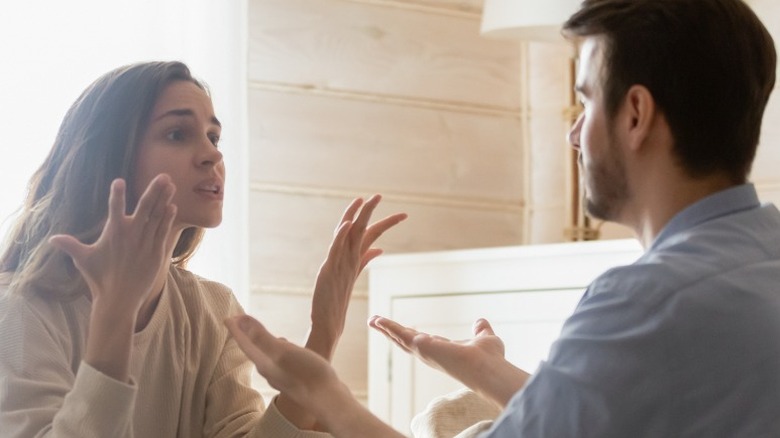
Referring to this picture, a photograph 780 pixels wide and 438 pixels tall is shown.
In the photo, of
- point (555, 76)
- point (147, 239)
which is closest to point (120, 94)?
point (147, 239)

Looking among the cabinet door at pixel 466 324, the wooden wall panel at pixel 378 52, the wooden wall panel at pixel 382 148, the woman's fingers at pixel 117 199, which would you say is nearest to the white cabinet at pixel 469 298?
the cabinet door at pixel 466 324

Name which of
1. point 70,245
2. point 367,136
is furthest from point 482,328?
point 367,136

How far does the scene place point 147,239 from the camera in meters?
1.33

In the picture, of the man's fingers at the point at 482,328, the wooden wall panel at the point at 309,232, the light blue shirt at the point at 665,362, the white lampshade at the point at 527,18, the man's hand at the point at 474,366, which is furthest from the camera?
the wooden wall panel at the point at 309,232

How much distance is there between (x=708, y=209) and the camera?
1.26m

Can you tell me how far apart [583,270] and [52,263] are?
138cm

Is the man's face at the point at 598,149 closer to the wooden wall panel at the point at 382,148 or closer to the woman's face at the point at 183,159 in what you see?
the woman's face at the point at 183,159

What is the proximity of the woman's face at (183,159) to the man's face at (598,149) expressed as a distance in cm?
56

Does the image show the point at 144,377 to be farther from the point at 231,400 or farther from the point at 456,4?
the point at 456,4

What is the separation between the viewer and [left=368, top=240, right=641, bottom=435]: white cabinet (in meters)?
2.67

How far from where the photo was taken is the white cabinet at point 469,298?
8.75ft

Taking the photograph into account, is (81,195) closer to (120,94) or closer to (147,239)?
(120,94)

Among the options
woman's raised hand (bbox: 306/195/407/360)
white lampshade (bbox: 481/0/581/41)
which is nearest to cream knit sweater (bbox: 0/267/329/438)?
woman's raised hand (bbox: 306/195/407/360)

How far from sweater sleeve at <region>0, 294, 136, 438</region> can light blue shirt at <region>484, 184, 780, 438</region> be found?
1.56ft
